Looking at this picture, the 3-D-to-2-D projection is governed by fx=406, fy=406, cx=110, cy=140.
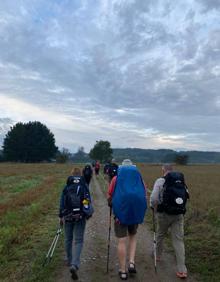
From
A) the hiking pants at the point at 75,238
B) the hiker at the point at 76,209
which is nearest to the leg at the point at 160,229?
the hiker at the point at 76,209

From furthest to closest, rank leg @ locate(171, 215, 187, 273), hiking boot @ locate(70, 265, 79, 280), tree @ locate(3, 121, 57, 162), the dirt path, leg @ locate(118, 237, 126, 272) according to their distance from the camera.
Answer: tree @ locate(3, 121, 57, 162)
leg @ locate(171, 215, 187, 273)
leg @ locate(118, 237, 126, 272)
the dirt path
hiking boot @ locate(70, 265, 79, 280)

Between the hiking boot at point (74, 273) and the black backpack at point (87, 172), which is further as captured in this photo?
the black backpack at point (87, 172)

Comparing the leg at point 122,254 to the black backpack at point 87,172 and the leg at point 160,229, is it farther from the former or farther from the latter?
the black backpack at point 87,172

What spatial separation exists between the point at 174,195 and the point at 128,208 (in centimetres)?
96

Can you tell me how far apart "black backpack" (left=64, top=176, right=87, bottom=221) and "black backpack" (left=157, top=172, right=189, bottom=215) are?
1605mm

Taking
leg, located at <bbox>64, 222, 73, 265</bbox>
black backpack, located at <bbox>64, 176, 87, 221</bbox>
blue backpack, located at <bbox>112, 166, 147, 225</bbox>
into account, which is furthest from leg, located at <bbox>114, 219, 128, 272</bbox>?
leg, located at <bbox>64, 222, 73, 265</bbox>

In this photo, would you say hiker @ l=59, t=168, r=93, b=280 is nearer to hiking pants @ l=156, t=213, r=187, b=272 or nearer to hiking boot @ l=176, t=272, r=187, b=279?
hiking pants @ l=156, t=213, r=187, b=272

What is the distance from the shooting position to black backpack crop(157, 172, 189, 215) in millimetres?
7891

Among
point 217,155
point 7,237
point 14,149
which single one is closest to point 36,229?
point 7,237

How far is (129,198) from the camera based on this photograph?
25.1 feet

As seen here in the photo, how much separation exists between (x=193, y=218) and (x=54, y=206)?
6.64 metres

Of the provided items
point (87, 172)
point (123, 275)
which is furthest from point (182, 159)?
point (123, 275)

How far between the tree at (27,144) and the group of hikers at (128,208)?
366ft

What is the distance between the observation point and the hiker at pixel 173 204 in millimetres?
7887
